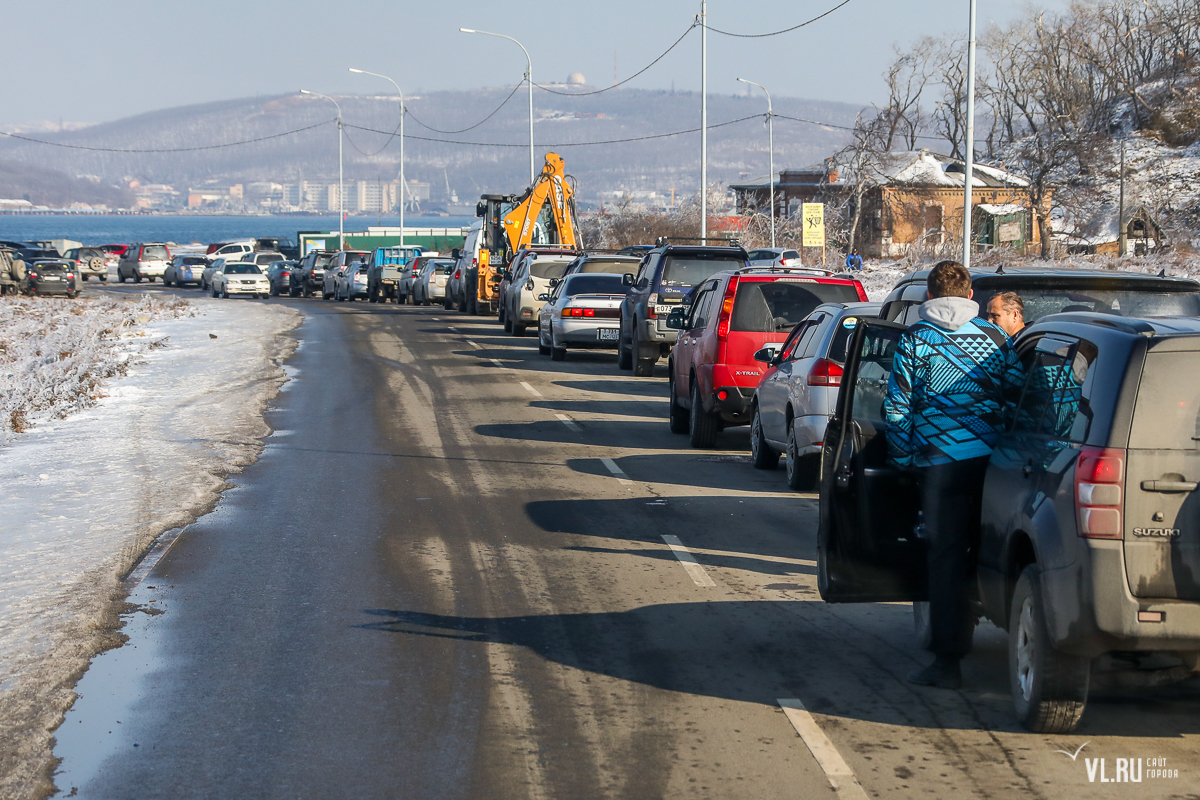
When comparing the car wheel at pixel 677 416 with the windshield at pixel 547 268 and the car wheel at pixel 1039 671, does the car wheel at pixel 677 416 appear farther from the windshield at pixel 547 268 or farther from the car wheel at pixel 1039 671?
the windshield at pixel 547 268

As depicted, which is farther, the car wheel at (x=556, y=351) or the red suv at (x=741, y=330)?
the car wheel at (x=556, y=351)

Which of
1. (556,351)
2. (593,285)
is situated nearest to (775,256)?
(593,285)

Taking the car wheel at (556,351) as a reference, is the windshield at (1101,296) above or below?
above

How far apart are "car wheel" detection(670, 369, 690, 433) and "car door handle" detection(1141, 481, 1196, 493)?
1034 cm

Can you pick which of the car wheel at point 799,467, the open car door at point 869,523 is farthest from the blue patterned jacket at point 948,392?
the car wheel at point 799,467

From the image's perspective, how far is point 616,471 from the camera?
41.2 feet

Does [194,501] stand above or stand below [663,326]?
below

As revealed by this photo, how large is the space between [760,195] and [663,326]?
249 ft

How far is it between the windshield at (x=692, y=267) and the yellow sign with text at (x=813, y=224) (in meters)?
21.2

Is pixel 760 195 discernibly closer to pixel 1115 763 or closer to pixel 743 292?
pixel 743 292

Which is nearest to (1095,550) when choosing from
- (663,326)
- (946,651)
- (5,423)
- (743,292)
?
(946,651)

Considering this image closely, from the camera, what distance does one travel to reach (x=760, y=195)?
94.6 metres

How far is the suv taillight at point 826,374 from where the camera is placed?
1091 centimetres

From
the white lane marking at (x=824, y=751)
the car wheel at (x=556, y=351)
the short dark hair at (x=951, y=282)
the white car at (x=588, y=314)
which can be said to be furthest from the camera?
the car wheel at (x=556, y=351)
